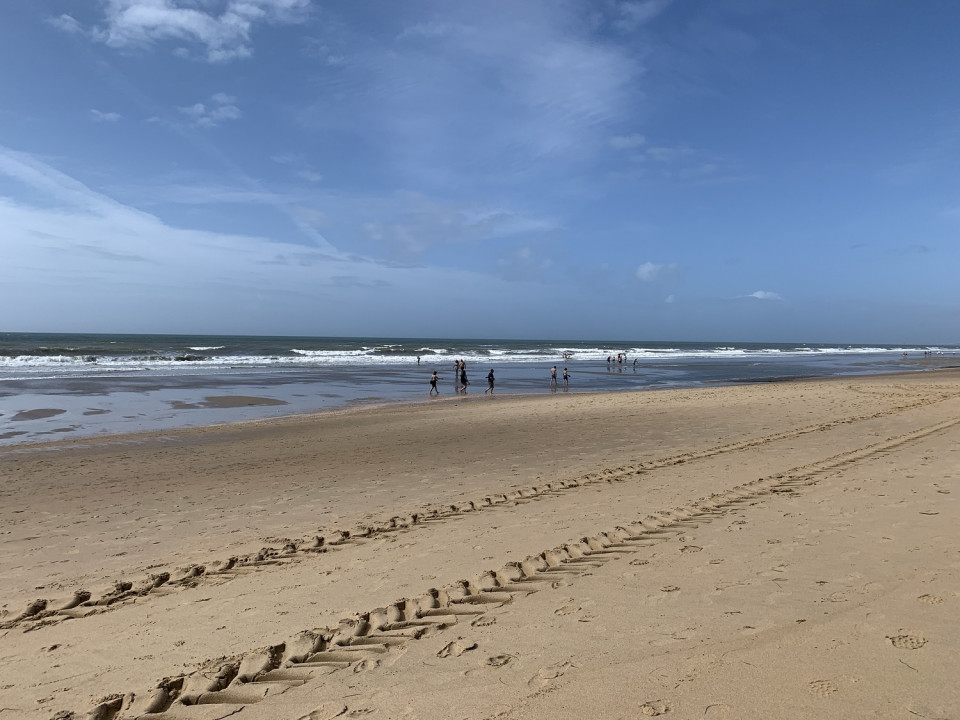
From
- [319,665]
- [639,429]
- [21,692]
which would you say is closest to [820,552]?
[319,665]

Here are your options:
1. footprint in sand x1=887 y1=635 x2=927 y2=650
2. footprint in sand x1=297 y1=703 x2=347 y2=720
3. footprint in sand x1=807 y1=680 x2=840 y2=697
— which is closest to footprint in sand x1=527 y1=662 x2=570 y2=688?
footprint in sand x1=297 y1=703 x2=347 y2=720

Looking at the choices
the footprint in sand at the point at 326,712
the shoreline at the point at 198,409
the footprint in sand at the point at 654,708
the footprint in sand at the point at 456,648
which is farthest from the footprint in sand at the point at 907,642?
the shoreline at the point at 198,409

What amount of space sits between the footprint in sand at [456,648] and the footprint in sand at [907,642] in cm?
235

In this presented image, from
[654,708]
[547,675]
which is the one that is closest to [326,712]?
[547,675]

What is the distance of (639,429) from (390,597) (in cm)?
1061

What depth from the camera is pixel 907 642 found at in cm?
320

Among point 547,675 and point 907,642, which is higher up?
point 907,642

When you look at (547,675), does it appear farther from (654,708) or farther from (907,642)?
(907,642)

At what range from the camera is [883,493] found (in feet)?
21.8

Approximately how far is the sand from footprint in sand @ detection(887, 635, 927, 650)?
14 mm

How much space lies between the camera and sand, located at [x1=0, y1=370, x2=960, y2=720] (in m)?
3.01

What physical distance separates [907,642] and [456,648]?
8.29 ft

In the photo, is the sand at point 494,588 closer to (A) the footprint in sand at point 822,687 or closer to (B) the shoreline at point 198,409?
(A) the footprint in sand at point 822,687

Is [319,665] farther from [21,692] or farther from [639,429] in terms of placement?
[639,429]
